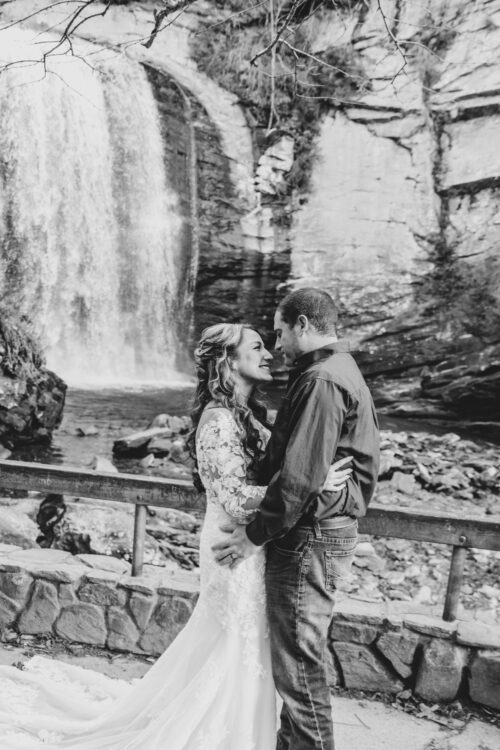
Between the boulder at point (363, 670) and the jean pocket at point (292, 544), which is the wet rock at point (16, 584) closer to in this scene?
the boulder at point (363, 670)

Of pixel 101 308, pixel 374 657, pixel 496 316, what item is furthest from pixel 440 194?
pixel 374 657

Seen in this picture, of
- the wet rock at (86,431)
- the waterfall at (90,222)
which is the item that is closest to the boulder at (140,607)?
the wet rock at (86,431)

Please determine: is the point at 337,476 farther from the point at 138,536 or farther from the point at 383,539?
the point at 383,539

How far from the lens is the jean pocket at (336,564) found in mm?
2438

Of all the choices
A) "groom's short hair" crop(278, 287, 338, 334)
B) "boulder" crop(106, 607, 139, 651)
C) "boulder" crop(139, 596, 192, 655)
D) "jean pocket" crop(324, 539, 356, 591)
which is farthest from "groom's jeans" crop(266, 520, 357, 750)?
"boulder" crop(106, 607, 139, 651)

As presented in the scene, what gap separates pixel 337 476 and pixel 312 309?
2.08 feet

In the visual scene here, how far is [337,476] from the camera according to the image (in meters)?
2.35

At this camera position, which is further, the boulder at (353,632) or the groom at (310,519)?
the boulder at (353,632)

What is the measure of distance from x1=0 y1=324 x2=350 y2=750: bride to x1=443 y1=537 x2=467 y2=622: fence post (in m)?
1.29

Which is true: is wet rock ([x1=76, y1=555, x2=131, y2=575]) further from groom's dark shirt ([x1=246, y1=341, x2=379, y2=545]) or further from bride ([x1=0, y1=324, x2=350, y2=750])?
groom's dark shirt ([x1=246, y1=341, x2=379, y2=545])

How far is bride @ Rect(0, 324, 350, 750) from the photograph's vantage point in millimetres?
2588

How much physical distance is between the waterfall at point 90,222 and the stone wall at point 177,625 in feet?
34.5

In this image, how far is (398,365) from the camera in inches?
608

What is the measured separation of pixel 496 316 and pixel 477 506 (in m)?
7.85
